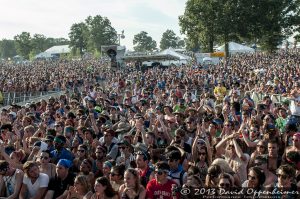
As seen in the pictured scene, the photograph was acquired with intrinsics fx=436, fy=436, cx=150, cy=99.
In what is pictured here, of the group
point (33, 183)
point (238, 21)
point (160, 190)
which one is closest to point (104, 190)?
point (160, 190)

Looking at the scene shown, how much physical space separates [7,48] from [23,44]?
217 feet

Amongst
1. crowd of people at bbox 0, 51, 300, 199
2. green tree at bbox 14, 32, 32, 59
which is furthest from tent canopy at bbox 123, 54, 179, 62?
green tree at bbox 14, 32, 32, 59

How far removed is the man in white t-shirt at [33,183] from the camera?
645 cm

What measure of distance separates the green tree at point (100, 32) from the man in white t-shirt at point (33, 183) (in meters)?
111

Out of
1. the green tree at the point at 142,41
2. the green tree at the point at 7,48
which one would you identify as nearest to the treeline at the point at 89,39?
the green tree at the point at 142,41

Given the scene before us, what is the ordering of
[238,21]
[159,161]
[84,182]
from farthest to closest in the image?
[238,21], [159,161], [84,182]

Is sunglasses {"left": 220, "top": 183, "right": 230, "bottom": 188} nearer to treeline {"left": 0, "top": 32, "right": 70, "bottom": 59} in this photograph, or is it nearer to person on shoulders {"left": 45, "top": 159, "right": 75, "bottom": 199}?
person on shoulders {"left": 45, "top": 159, "right": 75, "bottom": 199}

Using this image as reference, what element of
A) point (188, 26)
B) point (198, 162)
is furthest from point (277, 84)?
point (188, 26)

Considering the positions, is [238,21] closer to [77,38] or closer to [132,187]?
[132,187]

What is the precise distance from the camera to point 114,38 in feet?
405

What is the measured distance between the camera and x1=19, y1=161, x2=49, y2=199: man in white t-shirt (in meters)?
6.45

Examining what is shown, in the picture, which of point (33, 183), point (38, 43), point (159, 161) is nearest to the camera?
point (159, 161)

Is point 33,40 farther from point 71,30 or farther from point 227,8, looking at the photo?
point 227,8

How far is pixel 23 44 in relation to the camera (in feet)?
430
